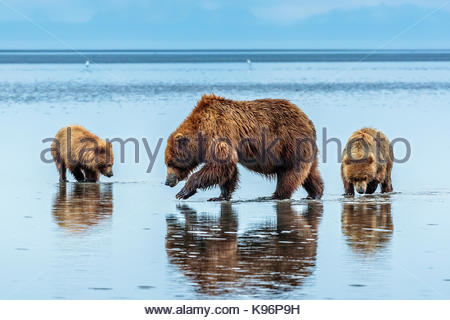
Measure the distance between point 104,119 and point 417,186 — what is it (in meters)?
12.5

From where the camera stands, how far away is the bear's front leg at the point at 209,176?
10883mm

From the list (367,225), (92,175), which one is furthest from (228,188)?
(92,175)

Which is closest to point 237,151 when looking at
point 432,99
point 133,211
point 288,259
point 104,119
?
point 133,211

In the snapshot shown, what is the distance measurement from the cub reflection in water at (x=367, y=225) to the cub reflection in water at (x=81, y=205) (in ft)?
8.31

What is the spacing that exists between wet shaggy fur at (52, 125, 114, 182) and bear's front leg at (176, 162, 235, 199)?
8.95 feet

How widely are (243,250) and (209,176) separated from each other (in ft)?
9.24

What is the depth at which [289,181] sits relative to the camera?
37.0ft

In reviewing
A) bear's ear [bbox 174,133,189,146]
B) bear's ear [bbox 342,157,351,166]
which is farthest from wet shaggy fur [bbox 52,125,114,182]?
bear's ear [bbox 342,157,351,166]

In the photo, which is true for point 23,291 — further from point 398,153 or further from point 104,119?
point 104,119

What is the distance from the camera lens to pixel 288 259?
780cm

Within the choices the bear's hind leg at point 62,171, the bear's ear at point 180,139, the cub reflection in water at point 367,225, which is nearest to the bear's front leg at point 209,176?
the bear's ear at point 180,139

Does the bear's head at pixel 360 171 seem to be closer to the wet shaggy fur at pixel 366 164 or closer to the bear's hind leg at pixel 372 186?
the wet shaggy fur at pixel 366 164

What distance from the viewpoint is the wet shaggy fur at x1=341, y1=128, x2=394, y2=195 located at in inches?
458

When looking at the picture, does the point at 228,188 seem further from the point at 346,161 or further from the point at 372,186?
the point at 372,186
